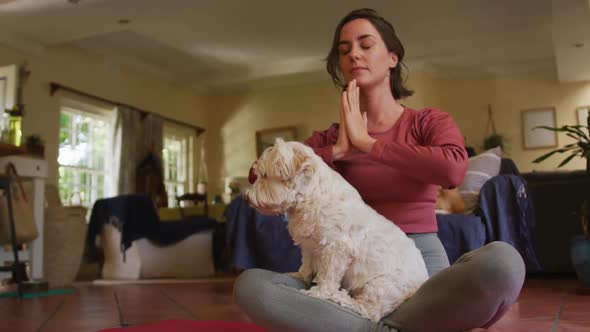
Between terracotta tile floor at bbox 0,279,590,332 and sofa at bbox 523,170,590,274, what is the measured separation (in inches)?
10.4

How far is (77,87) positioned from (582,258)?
6.78 metres

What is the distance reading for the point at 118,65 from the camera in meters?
8.67

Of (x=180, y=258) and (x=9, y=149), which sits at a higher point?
(x=9, y=149)

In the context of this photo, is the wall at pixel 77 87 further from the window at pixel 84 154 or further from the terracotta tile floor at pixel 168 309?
the terracotta tile floor at pixel 168 309

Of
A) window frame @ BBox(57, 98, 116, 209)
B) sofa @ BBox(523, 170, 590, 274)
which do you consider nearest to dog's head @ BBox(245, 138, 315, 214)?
sofa @ BBox(523, 170, 590, 274)

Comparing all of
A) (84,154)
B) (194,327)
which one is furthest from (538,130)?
(194,327)

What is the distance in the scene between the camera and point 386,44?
1.53m

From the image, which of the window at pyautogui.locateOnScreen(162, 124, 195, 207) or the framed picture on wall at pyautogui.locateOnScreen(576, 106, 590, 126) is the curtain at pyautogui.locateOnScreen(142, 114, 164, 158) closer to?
the window at pyautogui.locateOnScreen(162, 124, 195, 207)

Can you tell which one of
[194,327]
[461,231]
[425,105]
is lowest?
[194,327]

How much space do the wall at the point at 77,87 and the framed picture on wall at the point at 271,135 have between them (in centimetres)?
144

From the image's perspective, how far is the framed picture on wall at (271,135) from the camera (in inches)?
407

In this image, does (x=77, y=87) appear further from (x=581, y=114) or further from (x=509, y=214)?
(x=581, y=114)

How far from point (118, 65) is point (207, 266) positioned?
166 inches

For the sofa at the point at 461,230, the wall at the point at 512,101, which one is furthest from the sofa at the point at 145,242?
the wall at the point at 512,101
